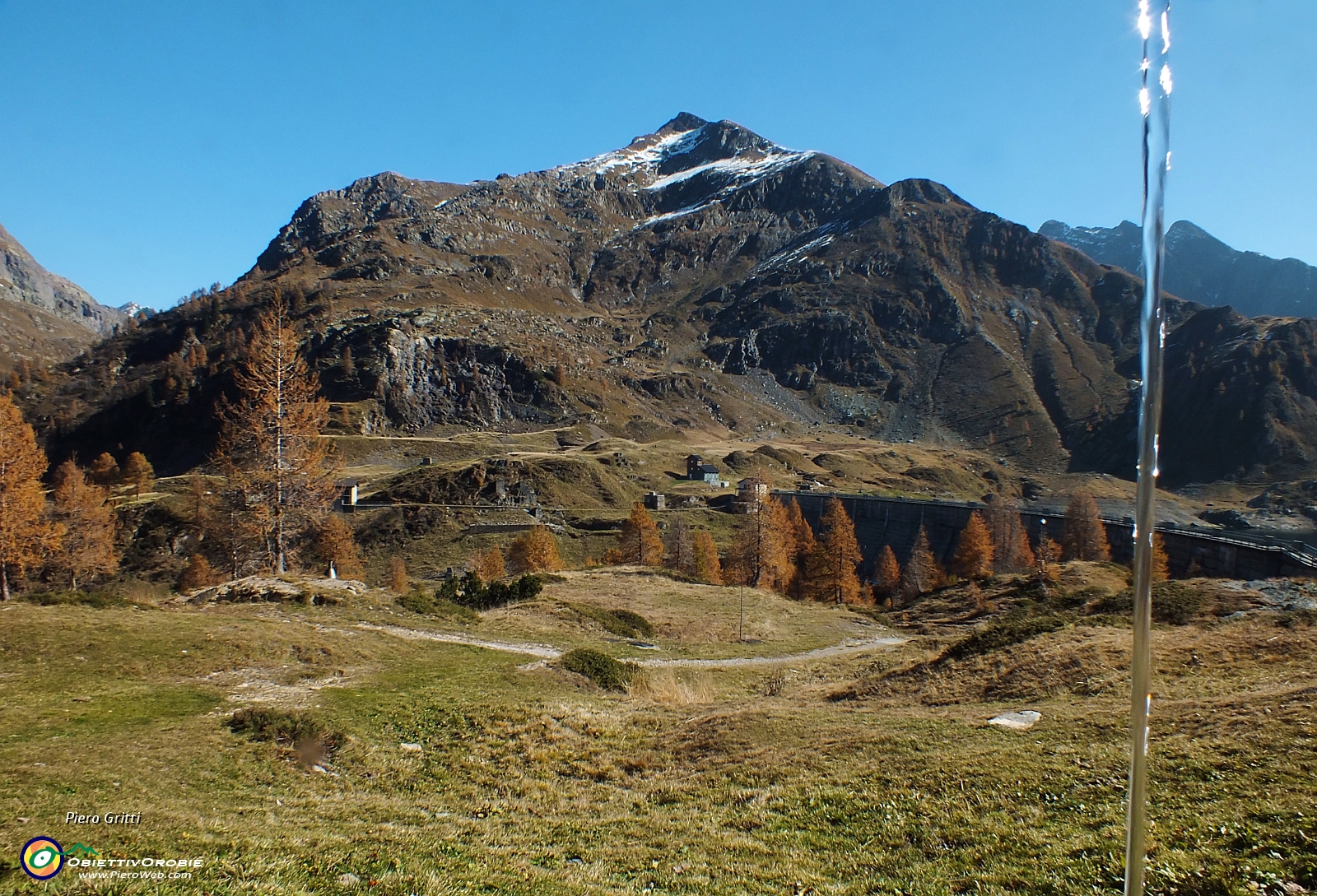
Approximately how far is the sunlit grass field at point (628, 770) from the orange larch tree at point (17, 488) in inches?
687

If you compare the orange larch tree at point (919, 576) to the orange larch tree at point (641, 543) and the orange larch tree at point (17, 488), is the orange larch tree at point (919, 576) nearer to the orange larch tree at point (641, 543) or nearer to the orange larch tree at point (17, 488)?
the orange larch tree at point (641, 543)

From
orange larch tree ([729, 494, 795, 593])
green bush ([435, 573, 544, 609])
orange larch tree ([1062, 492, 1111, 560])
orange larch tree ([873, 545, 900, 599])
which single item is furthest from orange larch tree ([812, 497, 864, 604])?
green bush ([435, 573, 544, 609])

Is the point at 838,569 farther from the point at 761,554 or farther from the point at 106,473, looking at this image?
the point at 106,473

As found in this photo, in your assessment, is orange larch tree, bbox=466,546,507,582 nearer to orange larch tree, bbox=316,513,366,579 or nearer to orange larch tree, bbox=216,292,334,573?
orange larch tree, bbox=316,513,366,579

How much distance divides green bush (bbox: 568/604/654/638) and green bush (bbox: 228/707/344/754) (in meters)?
20.5

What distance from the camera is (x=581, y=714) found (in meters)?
16.2

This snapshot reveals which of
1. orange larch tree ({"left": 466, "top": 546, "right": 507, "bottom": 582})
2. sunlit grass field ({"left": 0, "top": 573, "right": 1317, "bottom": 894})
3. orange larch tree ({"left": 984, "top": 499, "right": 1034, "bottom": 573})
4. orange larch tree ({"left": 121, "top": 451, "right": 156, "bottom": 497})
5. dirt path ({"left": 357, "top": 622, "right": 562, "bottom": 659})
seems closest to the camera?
sunlit grass field ({"left": 0, "top": 573, "right": 1317, "bottom": 894})

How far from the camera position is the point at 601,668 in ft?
70.4

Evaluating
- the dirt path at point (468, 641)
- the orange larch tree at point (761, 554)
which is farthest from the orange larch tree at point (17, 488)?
the orange larch tree at point (761, 554)

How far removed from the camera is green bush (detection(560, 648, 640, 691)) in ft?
68.1

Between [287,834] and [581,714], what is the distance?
8644 mm

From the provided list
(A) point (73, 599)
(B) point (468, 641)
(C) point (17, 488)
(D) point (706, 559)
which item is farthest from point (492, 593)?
(D) point (706, 559)

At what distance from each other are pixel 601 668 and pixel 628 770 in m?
8.26

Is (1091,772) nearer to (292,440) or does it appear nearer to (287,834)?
(287,834)
